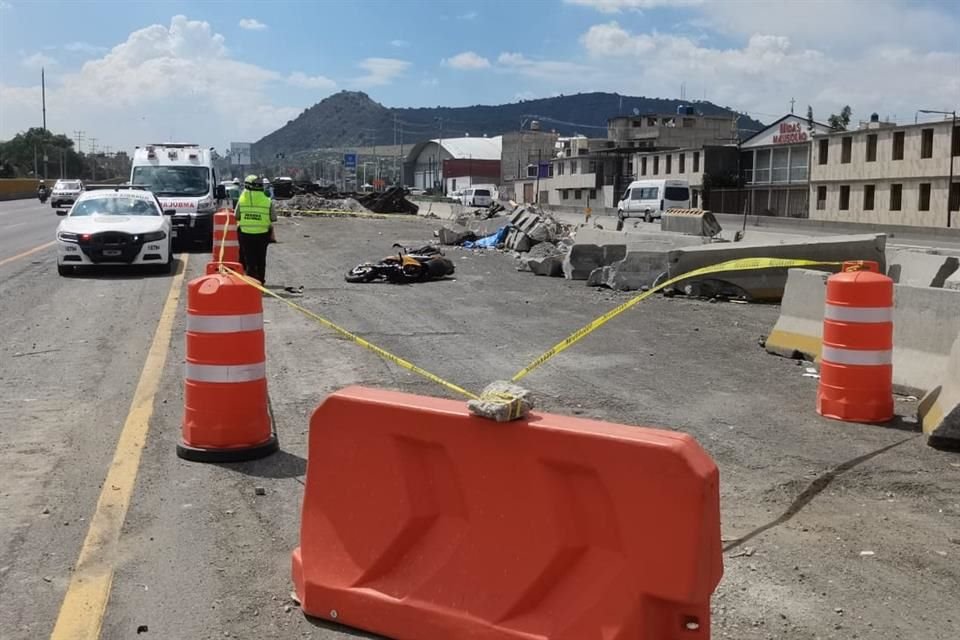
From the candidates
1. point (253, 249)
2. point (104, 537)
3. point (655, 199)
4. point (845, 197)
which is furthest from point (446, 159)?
point (104, 537)

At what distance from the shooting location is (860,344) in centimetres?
734

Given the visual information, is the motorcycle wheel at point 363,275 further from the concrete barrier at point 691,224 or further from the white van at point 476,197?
the white van at point 476,197

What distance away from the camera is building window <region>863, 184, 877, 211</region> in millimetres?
66500

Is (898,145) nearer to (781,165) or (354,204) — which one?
(781,165)

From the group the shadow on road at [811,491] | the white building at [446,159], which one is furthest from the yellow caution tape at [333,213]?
the white building at [446,159]

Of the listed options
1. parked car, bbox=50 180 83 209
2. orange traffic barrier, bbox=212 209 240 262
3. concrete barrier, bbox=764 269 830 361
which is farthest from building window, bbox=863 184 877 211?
concrete barrier, bbox=764 269 830 361

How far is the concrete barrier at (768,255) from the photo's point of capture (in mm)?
14141

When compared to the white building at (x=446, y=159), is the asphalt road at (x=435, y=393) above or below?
below

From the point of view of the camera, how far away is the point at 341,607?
3.96 m

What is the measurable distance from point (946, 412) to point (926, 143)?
199 feet

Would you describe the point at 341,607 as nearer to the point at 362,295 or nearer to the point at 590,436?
the point at 590,436

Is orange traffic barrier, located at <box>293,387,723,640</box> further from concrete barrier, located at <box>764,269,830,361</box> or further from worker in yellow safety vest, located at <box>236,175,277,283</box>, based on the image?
worker in yellow safety vest, located at <box>236,175,277,283</box>

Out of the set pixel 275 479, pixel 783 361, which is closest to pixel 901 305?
pixel 783 361

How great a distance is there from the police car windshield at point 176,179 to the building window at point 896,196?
5312cm
